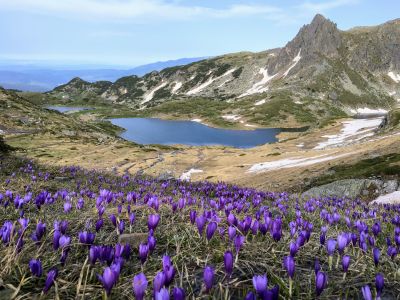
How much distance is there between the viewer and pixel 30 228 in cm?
560

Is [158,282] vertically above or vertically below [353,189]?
above

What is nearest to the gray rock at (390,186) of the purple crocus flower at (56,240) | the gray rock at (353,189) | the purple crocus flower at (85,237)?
the gray rock at (353,189)

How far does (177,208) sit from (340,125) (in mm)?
175026

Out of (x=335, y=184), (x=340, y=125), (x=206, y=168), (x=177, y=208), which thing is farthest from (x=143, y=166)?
(x=340, y=125)

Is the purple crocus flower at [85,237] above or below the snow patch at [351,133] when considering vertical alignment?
above

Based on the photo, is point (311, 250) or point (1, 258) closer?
point (1, 258)

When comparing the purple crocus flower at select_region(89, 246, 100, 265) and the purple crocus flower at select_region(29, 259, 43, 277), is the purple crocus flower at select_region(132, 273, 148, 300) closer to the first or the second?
the purple crocus flower at select_region(89, 246, 100, 265)

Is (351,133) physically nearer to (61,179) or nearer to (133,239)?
(61,179)

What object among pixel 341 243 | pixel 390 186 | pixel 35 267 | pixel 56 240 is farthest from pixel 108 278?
pixel 390 186

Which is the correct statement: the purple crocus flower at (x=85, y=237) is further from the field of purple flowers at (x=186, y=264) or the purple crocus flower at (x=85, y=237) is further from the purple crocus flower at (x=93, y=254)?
the purple crocus flower at (x=93, y=254)

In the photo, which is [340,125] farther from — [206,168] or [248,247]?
[248,247]

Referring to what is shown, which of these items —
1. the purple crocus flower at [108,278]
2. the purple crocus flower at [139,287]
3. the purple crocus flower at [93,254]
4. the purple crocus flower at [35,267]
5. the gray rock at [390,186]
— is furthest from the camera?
the gray rock at [390,186]

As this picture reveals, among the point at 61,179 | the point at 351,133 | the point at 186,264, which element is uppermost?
the point at 186,264

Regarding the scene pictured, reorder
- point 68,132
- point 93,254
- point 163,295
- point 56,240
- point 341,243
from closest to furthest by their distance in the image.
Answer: point 163,295, point 93,254, point 56,240, point 341,243, point 68,132
